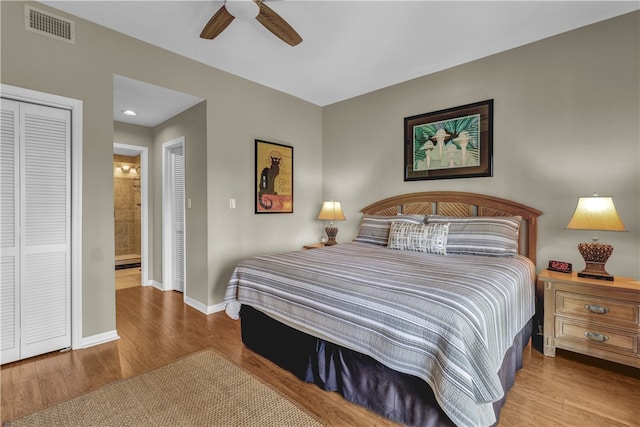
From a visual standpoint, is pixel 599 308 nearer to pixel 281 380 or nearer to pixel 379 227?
pixel 379 227

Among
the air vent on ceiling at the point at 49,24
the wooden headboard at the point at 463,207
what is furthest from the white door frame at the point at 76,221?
the wooden headboard at the point at 463,207

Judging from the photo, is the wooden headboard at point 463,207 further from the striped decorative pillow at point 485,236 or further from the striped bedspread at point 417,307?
the striped bedspread at point 417,307

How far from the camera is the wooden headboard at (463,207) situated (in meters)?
2.89

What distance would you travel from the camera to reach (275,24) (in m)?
2.28

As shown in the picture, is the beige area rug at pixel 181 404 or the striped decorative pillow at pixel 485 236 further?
the striped decorative pillow at pixel 485 236

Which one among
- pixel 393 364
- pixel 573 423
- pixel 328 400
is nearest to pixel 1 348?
pixel 328 400

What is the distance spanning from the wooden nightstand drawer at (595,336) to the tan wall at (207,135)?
3089 mm

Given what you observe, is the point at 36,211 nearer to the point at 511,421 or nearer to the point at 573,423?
the point at 511,421

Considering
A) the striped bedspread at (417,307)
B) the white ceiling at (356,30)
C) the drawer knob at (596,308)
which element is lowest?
the drawer knob at (596,308)

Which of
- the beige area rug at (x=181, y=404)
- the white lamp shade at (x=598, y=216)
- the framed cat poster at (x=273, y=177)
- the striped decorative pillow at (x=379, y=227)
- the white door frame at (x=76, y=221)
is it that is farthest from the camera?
the framed cat poster at (x=273, y=177)

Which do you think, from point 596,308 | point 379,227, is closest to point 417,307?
point 596,308

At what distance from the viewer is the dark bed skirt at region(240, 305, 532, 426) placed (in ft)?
5.09

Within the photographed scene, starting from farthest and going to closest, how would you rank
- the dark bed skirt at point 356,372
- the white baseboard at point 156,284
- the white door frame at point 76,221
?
the white baseboard at point 156,284
the white door frame at point 76,221
the dark bed skirt at point 356,372

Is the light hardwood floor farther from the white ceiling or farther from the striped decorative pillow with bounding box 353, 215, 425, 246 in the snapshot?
the white ceiling
